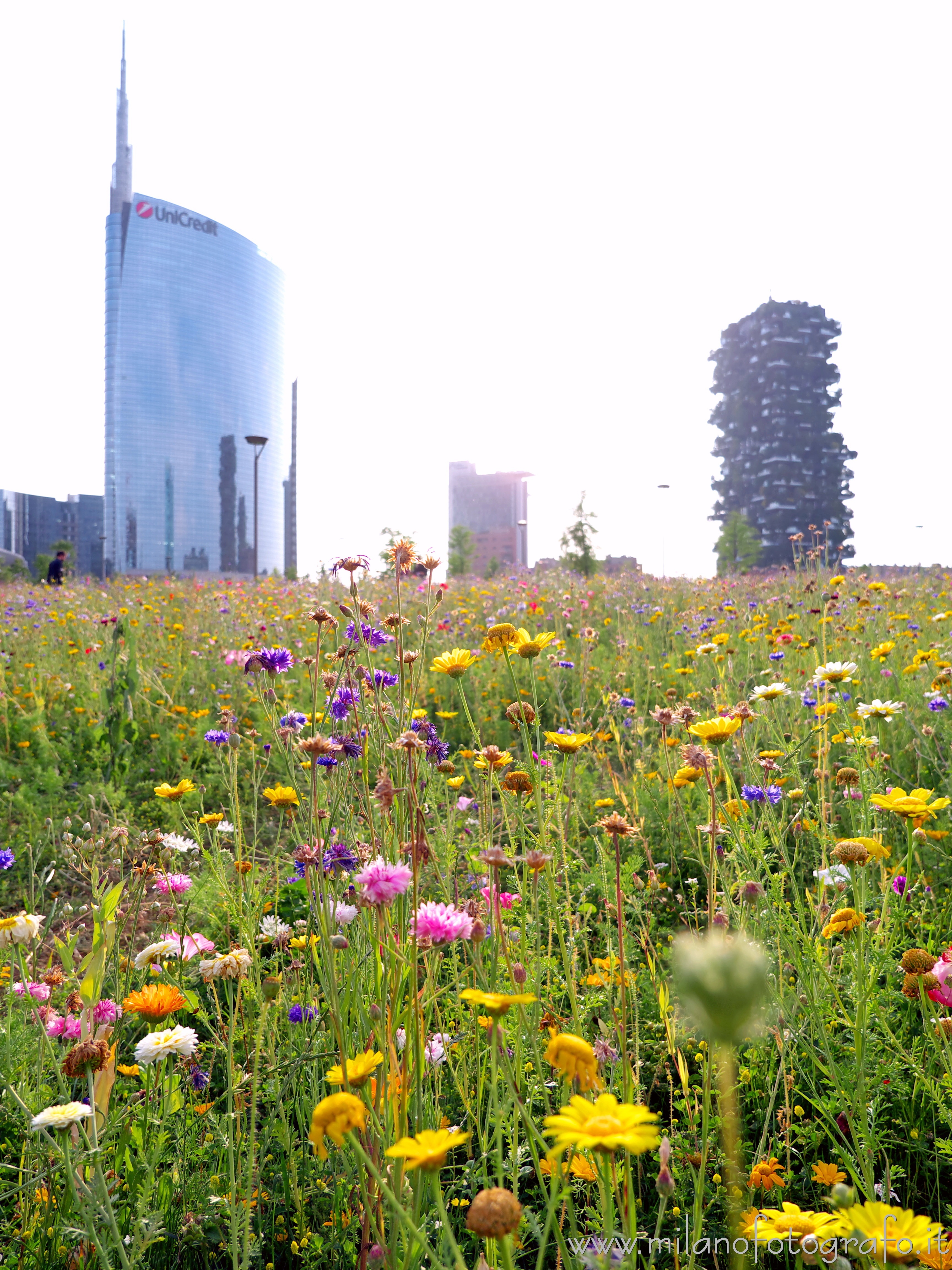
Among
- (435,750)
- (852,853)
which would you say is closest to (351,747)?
(435,750)

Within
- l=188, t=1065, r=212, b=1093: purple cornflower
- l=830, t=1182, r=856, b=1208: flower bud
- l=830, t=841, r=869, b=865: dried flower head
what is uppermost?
l=830, t=841, r=869, b=865: dried flower head

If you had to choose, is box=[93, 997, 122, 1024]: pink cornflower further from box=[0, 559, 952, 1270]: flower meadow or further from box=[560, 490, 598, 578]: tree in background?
box=[560, 490, 598, 578]: tree in background

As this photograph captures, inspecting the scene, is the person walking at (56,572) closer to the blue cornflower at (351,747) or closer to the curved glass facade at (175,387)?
the blue cornflower at (351,747)

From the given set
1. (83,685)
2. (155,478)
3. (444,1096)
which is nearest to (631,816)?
(444,1096)

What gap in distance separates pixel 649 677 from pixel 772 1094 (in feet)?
8.42

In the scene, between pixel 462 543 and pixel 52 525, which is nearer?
pixel 462 543

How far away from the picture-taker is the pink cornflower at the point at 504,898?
Answer: 1.20 metres

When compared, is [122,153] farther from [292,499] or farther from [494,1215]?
[494,1215]

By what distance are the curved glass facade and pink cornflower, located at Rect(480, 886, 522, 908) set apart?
65.2 metres

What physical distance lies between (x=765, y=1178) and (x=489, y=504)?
299ft

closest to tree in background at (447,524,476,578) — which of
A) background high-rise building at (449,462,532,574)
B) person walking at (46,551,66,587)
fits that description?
person walking at (46,551,66,587)

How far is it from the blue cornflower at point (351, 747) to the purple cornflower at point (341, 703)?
0.06m

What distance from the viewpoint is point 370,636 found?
150 centimetres

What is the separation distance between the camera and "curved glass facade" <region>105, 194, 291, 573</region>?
213 feet
